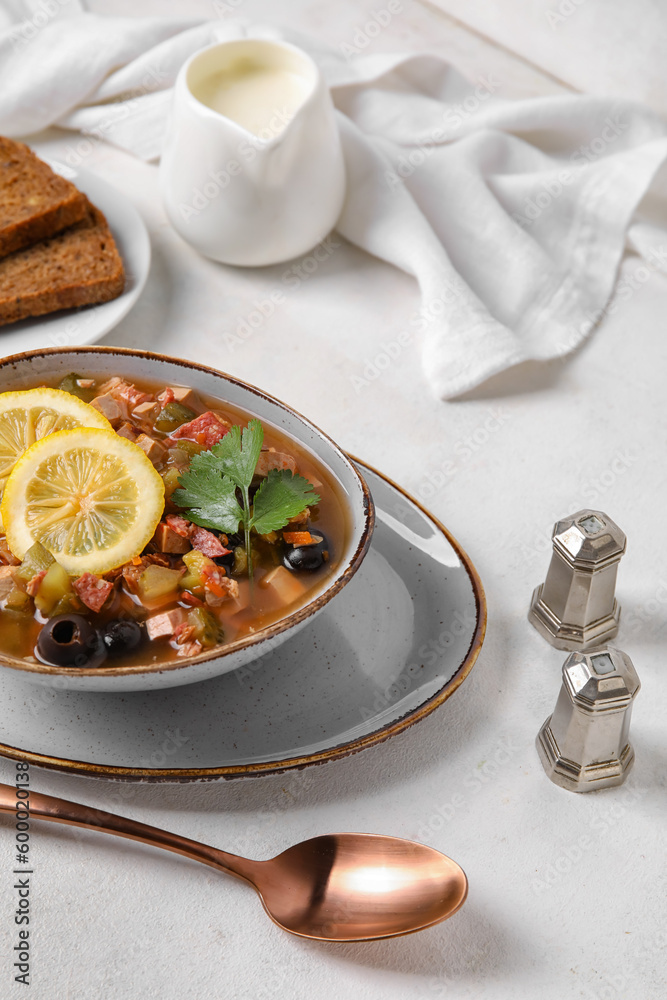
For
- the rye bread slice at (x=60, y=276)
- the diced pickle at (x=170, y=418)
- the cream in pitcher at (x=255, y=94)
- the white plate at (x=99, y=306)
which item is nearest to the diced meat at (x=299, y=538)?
the diced pickle at (x=170, y=418)

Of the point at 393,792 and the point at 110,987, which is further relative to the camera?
the point at 393,792

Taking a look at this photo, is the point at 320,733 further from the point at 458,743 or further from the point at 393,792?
the point at 458,743

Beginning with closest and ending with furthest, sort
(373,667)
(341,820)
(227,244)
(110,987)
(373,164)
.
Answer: (110,987)
(341,820)
(373,667)
(227,244)
(373,164)

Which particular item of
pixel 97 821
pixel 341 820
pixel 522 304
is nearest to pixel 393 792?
pixel 341 820

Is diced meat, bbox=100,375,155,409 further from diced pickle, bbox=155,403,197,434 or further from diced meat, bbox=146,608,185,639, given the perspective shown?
diced meat, bbox=146,608,185,639

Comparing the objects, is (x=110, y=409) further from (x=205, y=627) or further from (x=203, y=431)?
(x=205, y=627)

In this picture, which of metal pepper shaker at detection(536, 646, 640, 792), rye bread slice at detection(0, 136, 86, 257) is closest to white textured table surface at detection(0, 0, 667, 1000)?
metal pepper shaker at detection(536, 646, 640, 792)
